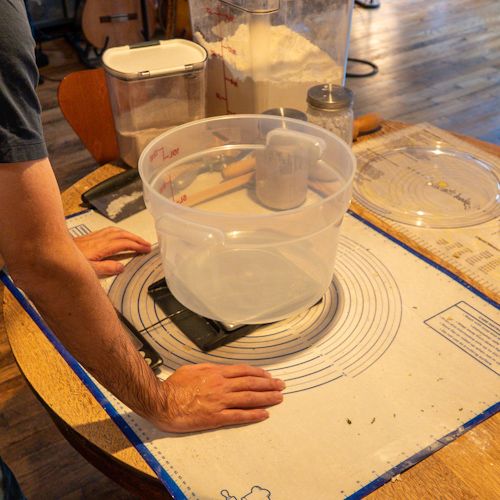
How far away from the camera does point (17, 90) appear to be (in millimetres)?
487

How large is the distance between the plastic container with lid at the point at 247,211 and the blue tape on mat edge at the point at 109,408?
0.17m

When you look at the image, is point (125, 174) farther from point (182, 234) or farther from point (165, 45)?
point (182, 234)

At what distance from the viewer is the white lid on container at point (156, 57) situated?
1.15 m

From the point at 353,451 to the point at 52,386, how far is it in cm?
38

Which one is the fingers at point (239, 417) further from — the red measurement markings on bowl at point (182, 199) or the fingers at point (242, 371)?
the red measurement markings on bowl at point (182, 199)

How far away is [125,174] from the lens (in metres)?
1.17

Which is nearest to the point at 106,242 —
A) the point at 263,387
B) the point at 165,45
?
the point at 263,387

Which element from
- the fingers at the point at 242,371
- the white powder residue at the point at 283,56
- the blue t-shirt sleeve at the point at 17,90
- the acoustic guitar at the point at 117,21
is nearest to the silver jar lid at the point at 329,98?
the white powder residue at the point at 283,56

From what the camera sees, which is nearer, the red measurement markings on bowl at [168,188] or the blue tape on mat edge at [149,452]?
the blue tape on mat edge at [149,452]

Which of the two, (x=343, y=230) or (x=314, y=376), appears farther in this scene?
(x=343, y=230)

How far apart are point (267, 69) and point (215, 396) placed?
0.71 meters

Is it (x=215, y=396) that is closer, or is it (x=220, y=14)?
(x=215, y=396)

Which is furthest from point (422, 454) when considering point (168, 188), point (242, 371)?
point (168, 188)

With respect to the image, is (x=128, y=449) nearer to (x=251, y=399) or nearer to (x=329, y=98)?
(x=251, y=399)
